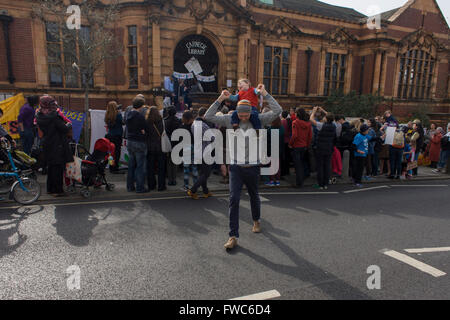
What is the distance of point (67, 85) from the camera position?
15188mm

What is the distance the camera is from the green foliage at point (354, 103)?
19.9 metres

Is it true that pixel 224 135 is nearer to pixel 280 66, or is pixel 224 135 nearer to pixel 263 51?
pixel 263 51

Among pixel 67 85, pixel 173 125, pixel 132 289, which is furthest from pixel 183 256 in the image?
pixel 67 85

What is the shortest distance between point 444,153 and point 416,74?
1441 cm

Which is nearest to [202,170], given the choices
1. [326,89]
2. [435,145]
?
[435,145]

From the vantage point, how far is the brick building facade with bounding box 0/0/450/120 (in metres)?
14.4

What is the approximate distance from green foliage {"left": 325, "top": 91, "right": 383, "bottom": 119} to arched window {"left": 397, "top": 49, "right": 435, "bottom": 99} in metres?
4.82

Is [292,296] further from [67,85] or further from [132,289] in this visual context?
[67,85]

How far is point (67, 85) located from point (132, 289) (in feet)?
48.2

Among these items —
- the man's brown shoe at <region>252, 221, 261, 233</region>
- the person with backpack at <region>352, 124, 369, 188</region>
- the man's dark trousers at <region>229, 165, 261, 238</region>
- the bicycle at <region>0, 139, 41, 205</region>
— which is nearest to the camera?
the man's dark trousers at <region>229, 165, 261, 238</region>

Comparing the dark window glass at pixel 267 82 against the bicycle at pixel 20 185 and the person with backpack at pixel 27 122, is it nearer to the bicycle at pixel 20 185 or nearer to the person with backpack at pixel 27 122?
the person with backpack at pixel 27 122

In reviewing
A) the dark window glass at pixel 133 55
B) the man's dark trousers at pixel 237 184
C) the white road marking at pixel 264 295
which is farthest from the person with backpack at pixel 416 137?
the dark window glass at pixel 133 55

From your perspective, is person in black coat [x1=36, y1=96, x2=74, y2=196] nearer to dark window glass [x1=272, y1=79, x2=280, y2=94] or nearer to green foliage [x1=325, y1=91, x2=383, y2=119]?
dark window glass [x1=272, y1=79, x2=280, y2=94]

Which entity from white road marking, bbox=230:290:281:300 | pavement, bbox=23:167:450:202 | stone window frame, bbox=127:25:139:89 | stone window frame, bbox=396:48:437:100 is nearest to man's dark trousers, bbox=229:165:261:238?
white road marking, bbox=230:290:281:300
